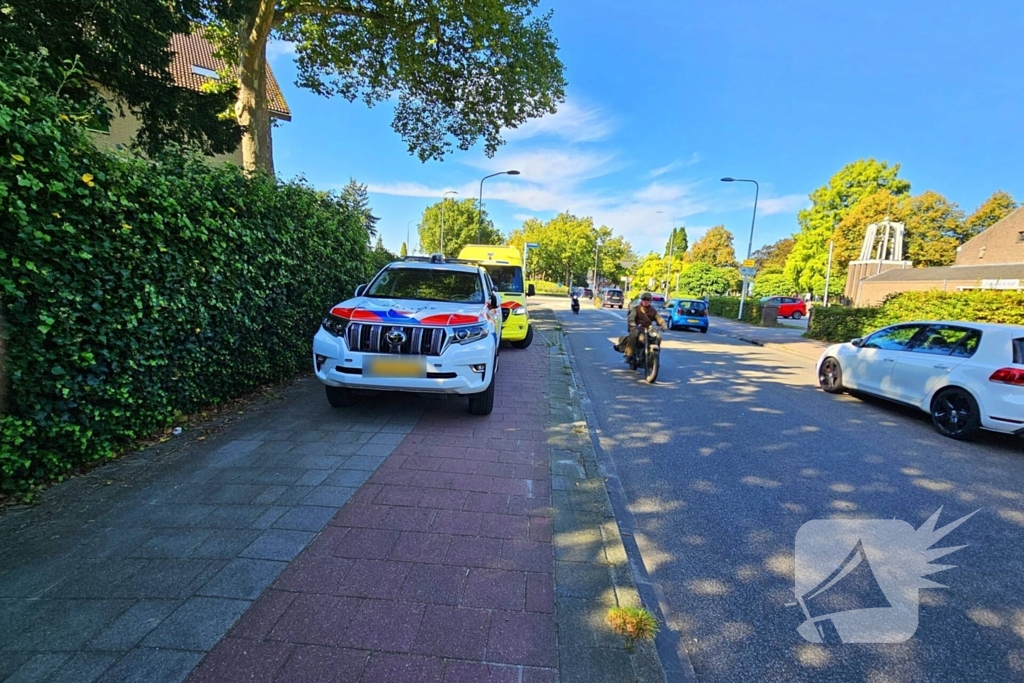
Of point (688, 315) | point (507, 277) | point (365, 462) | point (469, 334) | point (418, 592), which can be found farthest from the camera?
point (688, 315)

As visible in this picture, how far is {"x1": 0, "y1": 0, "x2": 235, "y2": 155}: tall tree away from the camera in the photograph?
257 inches

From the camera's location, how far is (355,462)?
14.0 ft

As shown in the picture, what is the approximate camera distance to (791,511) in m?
3.88

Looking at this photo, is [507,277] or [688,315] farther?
[688,315]

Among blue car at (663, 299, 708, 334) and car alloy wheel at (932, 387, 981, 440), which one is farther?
blue car at (663, 299, 708, 334)

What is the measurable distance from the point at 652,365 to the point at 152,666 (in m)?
8.32

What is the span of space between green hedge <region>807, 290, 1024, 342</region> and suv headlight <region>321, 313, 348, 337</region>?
12.5m

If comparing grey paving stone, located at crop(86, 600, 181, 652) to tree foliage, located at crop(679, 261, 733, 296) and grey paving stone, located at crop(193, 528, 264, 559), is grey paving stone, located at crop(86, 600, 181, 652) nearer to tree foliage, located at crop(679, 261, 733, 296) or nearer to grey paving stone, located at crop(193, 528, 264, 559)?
grey paving stone, located at crop(193, 528, 264, 559)

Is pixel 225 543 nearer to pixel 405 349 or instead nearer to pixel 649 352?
pixel 405 349

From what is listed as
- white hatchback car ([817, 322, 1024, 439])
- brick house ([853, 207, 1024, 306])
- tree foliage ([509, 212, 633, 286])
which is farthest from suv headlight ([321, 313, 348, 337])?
tree foliage ([509, 212, 633, 286])

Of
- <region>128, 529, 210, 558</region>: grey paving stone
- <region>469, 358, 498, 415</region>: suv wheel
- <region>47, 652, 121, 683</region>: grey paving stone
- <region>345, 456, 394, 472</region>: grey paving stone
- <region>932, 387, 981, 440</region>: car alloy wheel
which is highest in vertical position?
<region>932, 387, 981, 440</region>: car alloy wheel

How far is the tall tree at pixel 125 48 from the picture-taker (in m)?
6.52

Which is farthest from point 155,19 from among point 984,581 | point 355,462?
point 984,581

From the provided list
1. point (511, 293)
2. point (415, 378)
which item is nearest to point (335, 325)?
point (415, 378)
